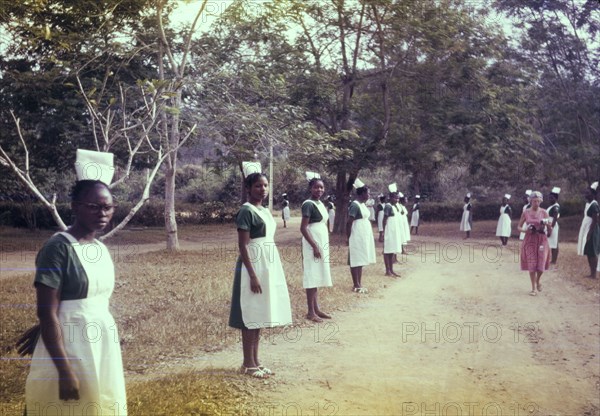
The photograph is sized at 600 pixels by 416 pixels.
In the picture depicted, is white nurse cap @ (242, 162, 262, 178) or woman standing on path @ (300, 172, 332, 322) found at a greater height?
white nurse cap @ (242, 162, 262, 178)

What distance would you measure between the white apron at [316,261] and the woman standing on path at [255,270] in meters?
2.71

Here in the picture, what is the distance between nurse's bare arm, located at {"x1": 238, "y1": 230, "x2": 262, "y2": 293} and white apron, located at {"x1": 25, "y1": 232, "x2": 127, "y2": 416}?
7.40 ft

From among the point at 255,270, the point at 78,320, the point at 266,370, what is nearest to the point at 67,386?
the point at 78,320

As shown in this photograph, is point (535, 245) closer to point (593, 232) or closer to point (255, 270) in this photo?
point (593, 232)

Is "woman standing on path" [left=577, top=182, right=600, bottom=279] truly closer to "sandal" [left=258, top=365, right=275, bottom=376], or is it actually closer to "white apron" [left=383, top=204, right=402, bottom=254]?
"white apron" [left=383, top=204, right=402, bottom=254]

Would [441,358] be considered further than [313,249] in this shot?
No

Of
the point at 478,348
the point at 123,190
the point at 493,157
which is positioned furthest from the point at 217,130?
the point at 123,190

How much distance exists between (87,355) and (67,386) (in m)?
0.19

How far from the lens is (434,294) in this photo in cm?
1116

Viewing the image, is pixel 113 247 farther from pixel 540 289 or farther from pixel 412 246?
pixel 540 289

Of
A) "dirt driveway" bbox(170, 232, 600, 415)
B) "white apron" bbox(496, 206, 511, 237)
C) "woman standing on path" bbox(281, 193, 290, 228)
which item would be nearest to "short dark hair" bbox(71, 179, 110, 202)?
"dirt driveway" bbox(170, 232, 600, 415)

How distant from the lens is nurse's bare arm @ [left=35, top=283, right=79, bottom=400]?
283cm

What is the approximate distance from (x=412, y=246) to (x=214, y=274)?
10.8m

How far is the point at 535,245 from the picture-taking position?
10.8 m
